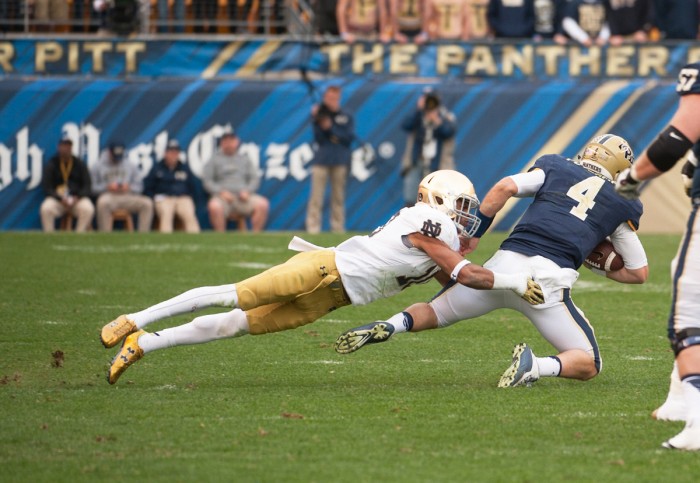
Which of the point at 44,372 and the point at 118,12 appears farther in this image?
the point at 118,12

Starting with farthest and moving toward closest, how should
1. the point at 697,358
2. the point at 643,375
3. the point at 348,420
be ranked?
the point at 643,375 → the point at 348,420 → the point at 697,358

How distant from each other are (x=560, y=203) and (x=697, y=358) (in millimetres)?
1564

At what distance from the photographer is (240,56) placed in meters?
16.2

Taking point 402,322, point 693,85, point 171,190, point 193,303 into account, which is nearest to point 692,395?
point 693,85

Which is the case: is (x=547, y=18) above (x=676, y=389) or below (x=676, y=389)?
above

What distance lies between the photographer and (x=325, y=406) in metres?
5.50

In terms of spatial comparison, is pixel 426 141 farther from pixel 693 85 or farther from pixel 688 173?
pixel 693 85

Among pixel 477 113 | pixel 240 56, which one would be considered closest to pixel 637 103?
pixel 477 113

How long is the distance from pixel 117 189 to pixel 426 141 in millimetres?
3751

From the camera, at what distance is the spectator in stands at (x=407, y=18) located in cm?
1642

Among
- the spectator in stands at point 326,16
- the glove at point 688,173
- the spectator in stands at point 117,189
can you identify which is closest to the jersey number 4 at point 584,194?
the glove at point 688,173

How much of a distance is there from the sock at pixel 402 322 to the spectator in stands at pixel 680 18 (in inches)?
447

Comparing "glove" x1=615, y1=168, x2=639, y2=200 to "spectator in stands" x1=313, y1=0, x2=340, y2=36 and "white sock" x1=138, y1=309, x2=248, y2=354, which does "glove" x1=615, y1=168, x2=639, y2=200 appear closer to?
"white sock" x1=138, y1=309, x2=248, y2=354

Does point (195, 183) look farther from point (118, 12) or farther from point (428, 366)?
point (428, 366)
